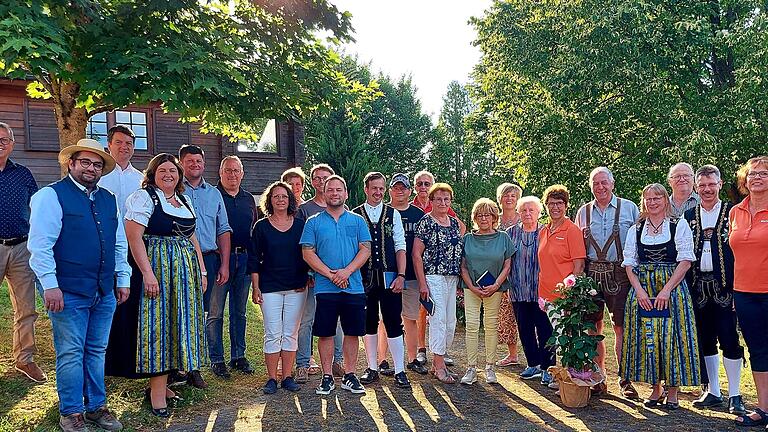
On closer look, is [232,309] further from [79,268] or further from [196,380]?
[79,268]

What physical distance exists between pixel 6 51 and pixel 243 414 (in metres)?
3.28

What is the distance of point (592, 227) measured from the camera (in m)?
5.90

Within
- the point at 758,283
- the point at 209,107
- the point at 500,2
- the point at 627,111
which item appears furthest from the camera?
the point at 500,2

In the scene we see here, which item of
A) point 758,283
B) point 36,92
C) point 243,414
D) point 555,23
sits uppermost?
point 555,23

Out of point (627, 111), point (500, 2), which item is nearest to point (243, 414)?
point (627, 111)

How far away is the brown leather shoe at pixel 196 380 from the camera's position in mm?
5750

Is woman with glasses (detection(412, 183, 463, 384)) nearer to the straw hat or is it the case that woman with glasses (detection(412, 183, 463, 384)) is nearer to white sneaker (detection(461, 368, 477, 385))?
white sneaker (detection(461, 368, 477, 385))

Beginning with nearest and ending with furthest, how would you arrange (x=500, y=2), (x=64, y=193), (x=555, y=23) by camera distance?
1. (x=64, y=193)
2. (x=555, y=23)
3. (x=500, y=2)

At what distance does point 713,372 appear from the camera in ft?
18.0

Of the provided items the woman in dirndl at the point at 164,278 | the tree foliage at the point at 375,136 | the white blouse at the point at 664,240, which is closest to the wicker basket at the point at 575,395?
the white blouse at the point at 664,240

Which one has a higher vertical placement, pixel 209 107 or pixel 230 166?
pixel 209 107

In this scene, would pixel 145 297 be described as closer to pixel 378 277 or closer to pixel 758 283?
pixel 378 277

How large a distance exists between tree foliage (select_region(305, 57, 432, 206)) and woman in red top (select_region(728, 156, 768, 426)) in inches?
918

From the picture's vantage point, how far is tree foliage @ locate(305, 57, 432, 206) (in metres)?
29.1
